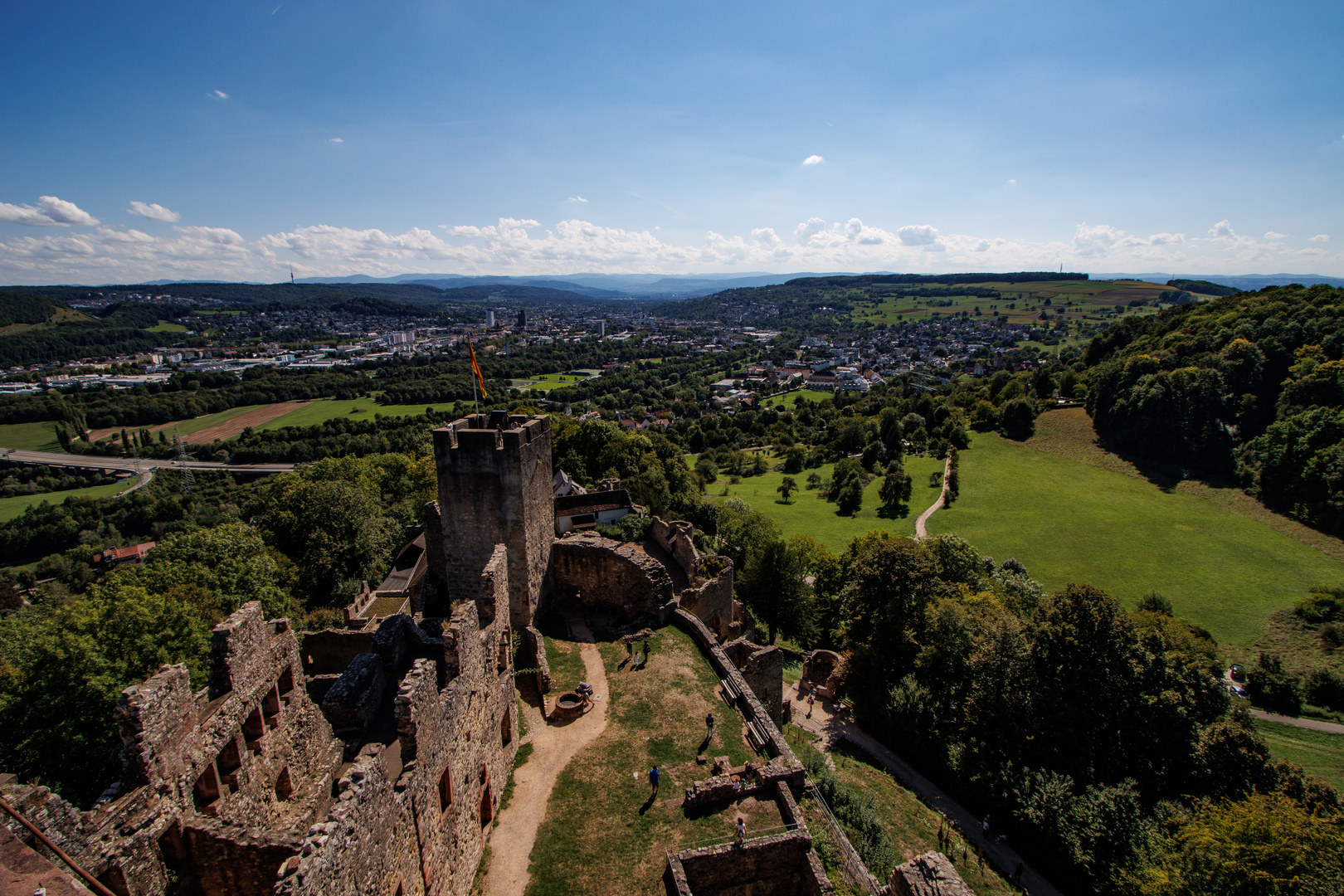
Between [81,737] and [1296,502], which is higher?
[81,737]

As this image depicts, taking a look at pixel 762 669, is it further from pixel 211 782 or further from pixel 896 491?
pixel 896 491

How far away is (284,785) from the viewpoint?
1273 centimetres

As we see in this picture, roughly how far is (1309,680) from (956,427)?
5466 cm

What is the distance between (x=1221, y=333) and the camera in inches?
2884

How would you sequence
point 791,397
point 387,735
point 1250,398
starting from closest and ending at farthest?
point 387,735 < point 1250,398 < point 791,397

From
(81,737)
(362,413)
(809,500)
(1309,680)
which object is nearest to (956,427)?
(809,500)

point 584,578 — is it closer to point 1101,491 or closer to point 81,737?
point 81,737

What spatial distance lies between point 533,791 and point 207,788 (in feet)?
22.3

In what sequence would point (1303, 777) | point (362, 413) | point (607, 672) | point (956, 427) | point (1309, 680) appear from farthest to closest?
point (362, 413) < point (956, 427) < point (1309, 680) < point (1303, 777) < point (607, 672)

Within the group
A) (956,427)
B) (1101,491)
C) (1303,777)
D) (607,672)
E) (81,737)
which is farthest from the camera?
(956,427)

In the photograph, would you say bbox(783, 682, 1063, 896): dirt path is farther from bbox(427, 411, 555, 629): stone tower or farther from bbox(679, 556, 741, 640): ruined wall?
bbox(427, 411, 555, 629): stone tower

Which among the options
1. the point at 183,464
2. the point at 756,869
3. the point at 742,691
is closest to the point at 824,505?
the point at 742,691

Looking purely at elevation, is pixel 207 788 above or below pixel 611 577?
above

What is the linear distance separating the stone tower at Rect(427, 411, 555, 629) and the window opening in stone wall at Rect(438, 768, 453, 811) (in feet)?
26.8
